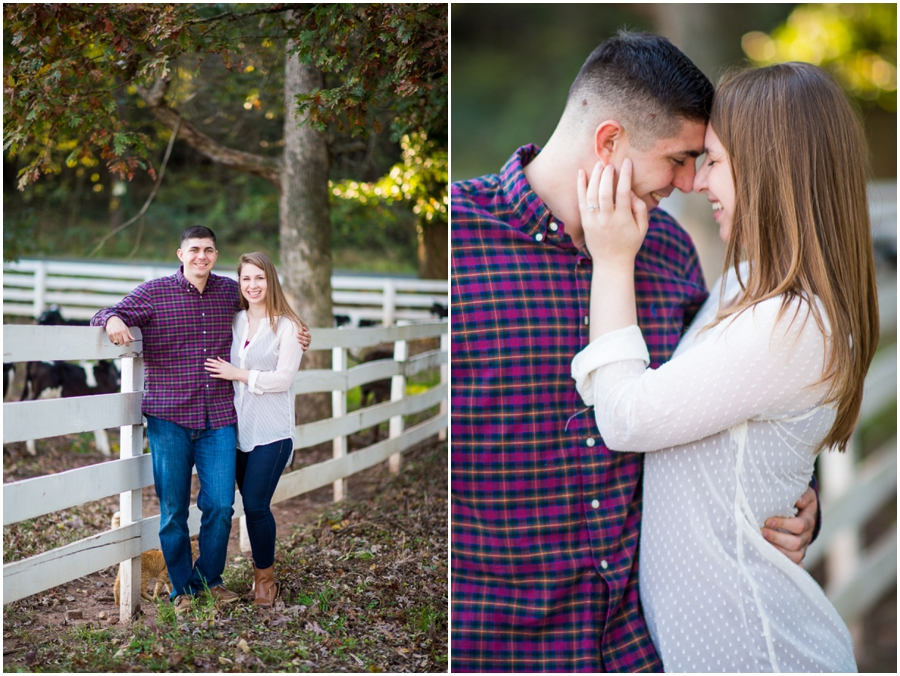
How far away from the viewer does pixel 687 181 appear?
1681 mm

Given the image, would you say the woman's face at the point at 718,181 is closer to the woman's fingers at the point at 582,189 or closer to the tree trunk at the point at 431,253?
the woman's fingers at the point at 582,189

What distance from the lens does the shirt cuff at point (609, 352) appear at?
59.6 inches

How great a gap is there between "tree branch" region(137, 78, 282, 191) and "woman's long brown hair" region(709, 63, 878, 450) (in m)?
1.20

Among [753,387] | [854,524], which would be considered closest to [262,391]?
[753,387]

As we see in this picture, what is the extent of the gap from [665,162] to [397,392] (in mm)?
1105

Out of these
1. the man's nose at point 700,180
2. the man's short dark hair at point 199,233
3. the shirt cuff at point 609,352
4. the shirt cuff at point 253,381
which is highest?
the man's nose at point 700,180

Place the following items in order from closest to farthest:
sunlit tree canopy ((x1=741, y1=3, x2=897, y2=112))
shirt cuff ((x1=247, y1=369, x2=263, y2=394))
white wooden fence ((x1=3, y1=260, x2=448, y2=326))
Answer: shirt cuff ((x1=247, y1=369, x2=263, y2=394))
white wooden fence ((x1=3, y1=260, x2=448, y2=326))
sunlit tree canopy ((x1=741, y1=3, x2=897, y2=112))

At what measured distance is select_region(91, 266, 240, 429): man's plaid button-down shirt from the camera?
64.6 inches

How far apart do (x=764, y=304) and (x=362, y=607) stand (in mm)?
1145

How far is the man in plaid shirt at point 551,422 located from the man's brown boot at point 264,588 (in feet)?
1.44

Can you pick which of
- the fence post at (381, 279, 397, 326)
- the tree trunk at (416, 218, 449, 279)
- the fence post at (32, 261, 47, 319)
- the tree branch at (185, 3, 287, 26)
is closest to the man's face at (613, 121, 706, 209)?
the tree branch at (185, 3, 287, 26)

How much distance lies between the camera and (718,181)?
161 cm

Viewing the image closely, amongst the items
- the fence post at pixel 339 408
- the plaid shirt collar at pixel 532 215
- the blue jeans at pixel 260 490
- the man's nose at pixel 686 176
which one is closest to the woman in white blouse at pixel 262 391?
the blue jeans at pixel 260 490

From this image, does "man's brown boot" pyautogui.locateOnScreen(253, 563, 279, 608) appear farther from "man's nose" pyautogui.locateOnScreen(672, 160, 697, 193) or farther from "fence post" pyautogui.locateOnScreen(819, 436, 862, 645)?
"fence post" pyautogui.locateOnScreen(819, 436, 862, 645)
